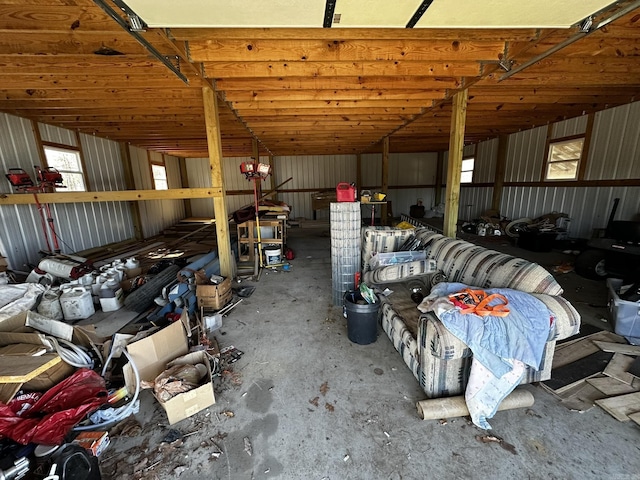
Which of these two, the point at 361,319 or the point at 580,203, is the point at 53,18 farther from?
the point at 580,203

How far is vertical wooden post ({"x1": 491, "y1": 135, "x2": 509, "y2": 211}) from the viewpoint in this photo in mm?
8206

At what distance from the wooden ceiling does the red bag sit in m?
2.80

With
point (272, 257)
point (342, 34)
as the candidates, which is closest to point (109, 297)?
point (272, 257)

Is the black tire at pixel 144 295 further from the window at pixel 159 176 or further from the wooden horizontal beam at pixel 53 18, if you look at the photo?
the window at pixel 159 176

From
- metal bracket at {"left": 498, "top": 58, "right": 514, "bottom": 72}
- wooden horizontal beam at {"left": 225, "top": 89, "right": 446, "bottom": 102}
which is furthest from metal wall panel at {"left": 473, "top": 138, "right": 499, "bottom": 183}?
metal bracket at {"left": 498, "top": 58, "right": 514, "bottom": 72}

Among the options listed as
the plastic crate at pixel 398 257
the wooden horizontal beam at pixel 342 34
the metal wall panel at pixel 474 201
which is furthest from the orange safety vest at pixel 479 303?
the metal wall panel at pixel 474 201

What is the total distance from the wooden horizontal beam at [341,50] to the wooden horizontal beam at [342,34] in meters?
0.29

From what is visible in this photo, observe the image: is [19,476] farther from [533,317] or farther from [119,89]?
[119,89]

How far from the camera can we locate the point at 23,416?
166 centimetres

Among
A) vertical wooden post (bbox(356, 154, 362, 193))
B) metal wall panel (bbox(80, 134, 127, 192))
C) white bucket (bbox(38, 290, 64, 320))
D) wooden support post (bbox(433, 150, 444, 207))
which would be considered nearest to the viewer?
white bucket (bbox(38, 290, 64, 320))

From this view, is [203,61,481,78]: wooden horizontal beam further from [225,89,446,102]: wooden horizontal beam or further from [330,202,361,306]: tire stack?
[330,202,361,306]: tire stack

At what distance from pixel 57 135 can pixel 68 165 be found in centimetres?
64

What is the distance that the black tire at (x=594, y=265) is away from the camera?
4066mm

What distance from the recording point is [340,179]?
11.4 m
